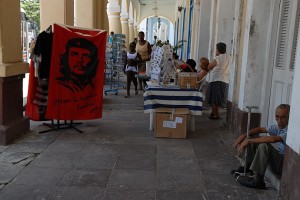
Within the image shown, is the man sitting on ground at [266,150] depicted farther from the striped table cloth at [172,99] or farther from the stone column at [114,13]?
the stone column at [114,13]

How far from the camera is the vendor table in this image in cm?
542

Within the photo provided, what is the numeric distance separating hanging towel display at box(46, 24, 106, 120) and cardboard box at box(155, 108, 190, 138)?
1028 millimetres

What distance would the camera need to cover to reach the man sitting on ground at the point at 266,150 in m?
3.43

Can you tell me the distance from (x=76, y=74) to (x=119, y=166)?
1.92m

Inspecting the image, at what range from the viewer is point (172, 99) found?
5430 mm

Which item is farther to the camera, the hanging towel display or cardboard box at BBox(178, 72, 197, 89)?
cardboard box at BBox(178, 72, 197, 89)

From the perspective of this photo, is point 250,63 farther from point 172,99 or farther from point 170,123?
point 170,123

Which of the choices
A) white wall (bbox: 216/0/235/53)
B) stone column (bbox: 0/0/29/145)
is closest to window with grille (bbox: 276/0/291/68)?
white wall (bbox: 216/0/235/53)

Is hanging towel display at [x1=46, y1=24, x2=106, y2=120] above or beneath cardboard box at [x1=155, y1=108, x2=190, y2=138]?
above

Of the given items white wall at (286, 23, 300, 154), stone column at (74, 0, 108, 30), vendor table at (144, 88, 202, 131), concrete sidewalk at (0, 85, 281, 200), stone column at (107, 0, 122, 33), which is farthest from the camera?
stone column at (107, 0, 122, 33)

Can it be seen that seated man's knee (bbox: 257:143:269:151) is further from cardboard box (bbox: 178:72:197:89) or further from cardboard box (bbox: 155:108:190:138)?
cardboard box (bbox: 178:72:197:89)

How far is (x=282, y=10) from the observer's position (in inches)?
181

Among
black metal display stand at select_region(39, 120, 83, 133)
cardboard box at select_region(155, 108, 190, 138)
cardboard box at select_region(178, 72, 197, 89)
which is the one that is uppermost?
cardboard box at select_region(178, 72, 197, 89)

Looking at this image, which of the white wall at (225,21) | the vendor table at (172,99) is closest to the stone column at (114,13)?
the white wall at (225,21)
